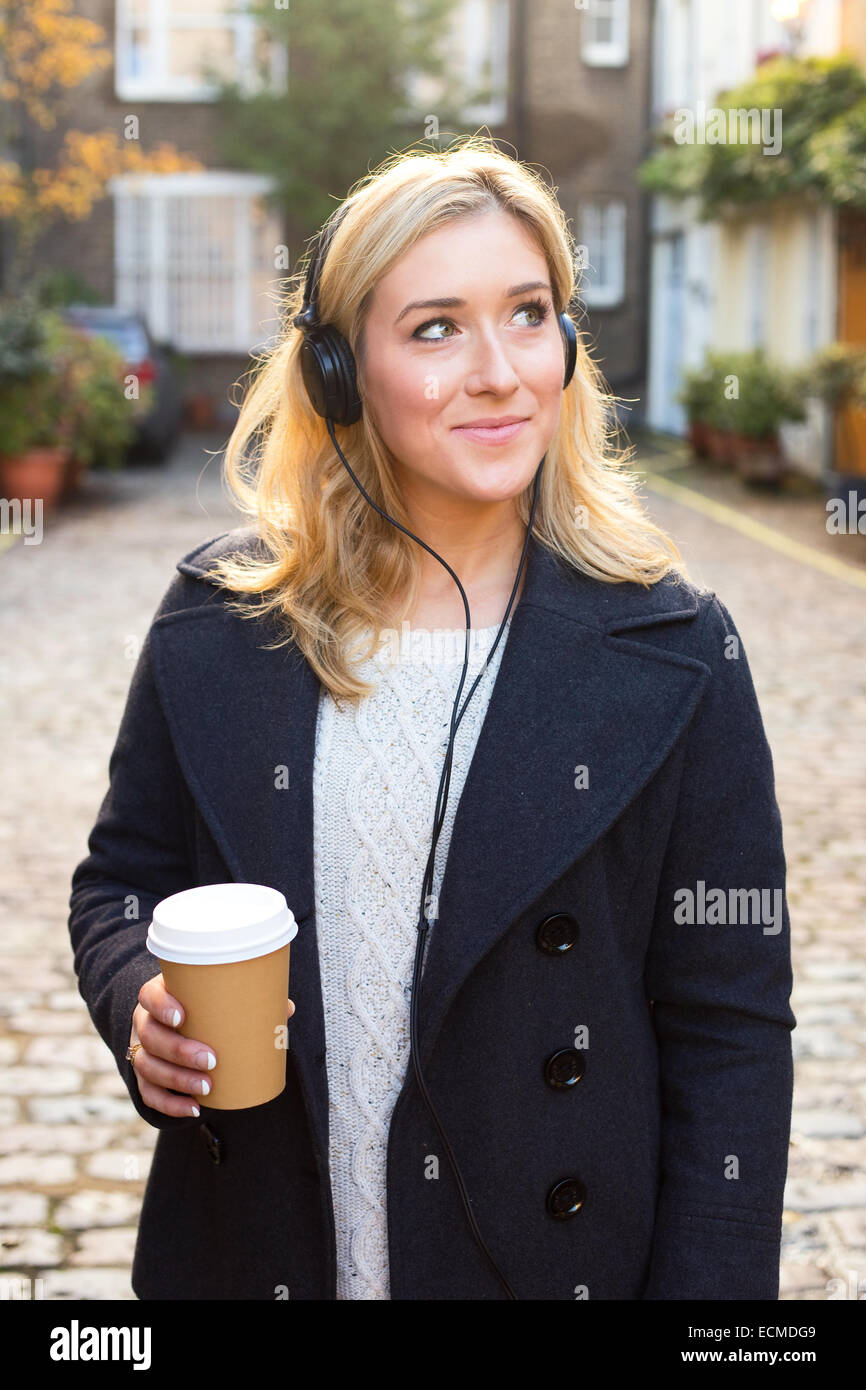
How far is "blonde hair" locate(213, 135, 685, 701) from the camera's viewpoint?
1857 mm

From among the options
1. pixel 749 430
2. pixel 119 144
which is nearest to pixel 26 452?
pixel 749 430

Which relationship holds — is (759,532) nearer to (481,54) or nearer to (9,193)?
(9,193)

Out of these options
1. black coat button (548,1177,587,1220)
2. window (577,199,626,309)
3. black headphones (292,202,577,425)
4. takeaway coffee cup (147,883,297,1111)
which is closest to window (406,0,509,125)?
window (577,199,626,309)

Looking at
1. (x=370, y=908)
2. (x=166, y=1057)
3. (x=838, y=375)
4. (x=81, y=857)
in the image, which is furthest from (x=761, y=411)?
(x=166, y=1057)

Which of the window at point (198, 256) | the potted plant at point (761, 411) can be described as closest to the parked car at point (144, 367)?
the window at point (198, 256)

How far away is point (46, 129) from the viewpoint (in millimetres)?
24219

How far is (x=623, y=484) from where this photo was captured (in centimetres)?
221

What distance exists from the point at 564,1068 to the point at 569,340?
963 mm

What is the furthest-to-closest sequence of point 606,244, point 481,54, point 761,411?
point 606,244
point 481,54
point 761,411

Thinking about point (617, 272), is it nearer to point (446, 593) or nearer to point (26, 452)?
point (26, 452)

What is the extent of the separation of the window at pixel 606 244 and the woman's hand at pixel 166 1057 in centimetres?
2507

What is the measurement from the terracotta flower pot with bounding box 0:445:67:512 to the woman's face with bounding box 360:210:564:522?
13143 millimetres

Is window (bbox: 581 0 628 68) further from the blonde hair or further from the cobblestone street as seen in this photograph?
the blonde hair

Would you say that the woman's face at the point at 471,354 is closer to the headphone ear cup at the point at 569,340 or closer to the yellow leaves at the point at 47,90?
the headphone ear cup at the point at 569,340
